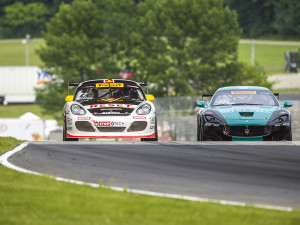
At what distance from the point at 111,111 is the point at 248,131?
2745mm

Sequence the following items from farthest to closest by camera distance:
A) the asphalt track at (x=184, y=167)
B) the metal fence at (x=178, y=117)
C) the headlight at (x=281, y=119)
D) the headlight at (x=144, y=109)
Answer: the metal fence at (x=178, y=117) → the headlight at (x=281, y=119) → the headlight at (x=144, y=109) → the asphalt track at (x=184, y=167)

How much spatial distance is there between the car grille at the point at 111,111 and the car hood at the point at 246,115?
190 cm

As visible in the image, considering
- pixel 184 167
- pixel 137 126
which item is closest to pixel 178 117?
pixel 137 126

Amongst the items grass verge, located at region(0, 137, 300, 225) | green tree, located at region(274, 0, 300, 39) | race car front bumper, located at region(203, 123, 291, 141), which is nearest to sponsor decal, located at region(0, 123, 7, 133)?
race car front bumper, located at region(203, 123, 291, 141)

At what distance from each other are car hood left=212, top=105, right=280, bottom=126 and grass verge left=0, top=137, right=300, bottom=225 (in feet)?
19.4

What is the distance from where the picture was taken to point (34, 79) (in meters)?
75.6

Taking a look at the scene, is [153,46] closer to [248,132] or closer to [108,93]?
[108,93]

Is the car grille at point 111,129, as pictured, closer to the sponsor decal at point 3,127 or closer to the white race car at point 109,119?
the white race car at point 109,119

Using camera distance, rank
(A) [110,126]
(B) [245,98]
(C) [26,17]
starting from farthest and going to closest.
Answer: (C) [26,17]
(B) [245,98]
(A) [110,126]

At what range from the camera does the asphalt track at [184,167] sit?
8.17m

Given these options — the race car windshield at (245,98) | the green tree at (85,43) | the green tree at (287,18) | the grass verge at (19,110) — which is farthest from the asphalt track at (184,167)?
the green tree at (287,18)

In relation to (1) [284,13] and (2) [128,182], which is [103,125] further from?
(1) [284,13]

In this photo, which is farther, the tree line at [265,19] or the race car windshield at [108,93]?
the tree line at [265,19]

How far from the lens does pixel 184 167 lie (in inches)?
381
